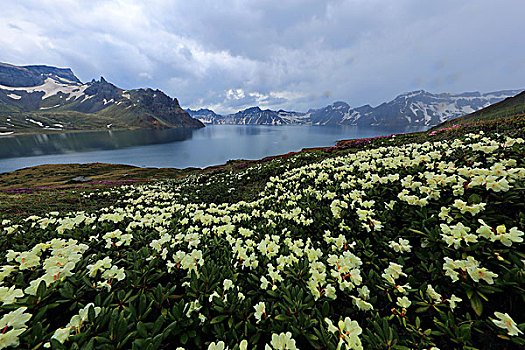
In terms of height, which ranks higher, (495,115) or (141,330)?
(495,115)

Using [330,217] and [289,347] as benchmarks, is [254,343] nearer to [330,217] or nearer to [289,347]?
[289,347]

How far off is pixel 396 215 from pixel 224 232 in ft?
12.0

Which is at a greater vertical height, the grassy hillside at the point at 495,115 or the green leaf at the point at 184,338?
the grassy hillside at the point at 495,115

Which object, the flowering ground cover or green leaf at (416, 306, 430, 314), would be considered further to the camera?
green leaf at (416, 306, 430, 314)

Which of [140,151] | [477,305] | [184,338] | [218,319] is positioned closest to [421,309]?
[477,305]

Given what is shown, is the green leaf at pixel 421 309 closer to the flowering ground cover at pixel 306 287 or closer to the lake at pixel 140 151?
the flowering ground cover at pixel 306 287

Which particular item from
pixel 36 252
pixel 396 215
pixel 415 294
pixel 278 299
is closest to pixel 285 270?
pixel 278 299

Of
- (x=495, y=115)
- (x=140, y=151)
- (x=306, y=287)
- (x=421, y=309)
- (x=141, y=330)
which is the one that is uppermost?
(x=495, y=115)

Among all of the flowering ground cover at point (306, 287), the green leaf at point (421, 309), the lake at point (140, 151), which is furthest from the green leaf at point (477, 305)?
the lake at point (140, 151)

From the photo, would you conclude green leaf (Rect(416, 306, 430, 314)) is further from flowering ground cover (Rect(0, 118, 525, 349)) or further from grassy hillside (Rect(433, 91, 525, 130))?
grassy hillside (Rect(433, 91, 525, 130))

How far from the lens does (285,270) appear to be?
2879 millimetres

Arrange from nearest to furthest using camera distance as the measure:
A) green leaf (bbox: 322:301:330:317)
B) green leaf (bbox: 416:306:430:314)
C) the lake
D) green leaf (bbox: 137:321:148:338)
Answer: green leaf (bbox: 137:321:148:338) → green leaf (bbox: 416:306:430:314) → green leaf (bbox: 322:301:330:317) → the lake

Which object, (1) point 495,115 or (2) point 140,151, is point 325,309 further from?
(2) point 140,151

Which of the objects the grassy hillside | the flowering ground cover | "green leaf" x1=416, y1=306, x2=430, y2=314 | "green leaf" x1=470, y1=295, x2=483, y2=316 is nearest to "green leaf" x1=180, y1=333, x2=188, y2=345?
A: the flowering ground cover
